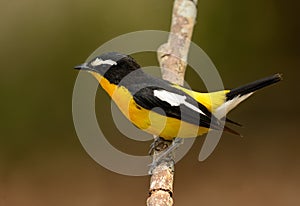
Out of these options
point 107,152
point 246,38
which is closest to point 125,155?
point 107,152

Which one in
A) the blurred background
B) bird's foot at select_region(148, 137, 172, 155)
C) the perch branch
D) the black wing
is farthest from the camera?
the blurred background

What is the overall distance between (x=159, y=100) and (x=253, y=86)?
0.23 metres

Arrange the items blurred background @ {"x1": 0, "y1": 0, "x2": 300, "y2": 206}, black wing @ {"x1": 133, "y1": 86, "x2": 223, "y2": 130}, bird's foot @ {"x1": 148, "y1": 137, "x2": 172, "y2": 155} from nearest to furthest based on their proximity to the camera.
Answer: black wing @ {"x1": 133, "y1": 86, "x2": 223, "y2": 130}, bird's foot @ {"x1": 148, "y1": 137, "x2": 172, "y2": 155}, blurred background @ {"x1": 0, "y1": 0, "x2": 300, "y2": 206}

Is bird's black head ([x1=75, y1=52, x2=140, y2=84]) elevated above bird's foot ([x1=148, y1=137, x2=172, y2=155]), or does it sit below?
above

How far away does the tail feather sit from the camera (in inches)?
59.8

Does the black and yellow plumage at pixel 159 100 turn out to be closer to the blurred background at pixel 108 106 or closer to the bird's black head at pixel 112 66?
the bird's black head at pixel 112 66

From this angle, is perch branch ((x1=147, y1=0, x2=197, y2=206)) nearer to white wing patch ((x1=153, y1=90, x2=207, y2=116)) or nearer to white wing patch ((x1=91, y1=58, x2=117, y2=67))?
white wing patch ((x1=153, y1=90, x2=207, y2=116))

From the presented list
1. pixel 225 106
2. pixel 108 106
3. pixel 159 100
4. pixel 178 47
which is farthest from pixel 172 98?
pixel 108 106

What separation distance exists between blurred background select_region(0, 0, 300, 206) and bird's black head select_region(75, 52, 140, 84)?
106 cm

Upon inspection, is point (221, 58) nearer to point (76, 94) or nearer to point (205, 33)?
point (205, 33)

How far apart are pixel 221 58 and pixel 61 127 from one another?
743mm

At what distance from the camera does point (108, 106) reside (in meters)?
2.75

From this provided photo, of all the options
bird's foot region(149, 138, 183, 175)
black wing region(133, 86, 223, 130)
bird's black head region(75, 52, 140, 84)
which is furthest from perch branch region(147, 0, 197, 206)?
bird's black head region(75, 52, 140, 84)

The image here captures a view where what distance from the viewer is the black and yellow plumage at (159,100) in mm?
1519
